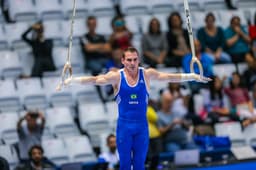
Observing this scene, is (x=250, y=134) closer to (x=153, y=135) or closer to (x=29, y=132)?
(x=153, y=135)

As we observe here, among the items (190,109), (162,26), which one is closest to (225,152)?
(190,109)

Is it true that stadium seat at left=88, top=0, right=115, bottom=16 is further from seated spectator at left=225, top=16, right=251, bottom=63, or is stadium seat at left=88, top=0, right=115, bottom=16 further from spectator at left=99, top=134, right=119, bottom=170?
spectator at left=99, top=134, right=119, bottom=170

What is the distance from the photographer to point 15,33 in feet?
44.5

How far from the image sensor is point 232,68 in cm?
1398

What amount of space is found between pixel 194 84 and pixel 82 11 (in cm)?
248

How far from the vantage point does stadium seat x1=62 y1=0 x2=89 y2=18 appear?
46.8 ft

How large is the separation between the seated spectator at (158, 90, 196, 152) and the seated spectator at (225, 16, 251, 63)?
7.23ft

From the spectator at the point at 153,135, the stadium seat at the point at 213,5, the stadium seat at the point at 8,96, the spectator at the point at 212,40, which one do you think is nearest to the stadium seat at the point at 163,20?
the spectator at the point at 212,40

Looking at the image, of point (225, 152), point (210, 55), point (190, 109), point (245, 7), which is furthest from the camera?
point (245, 7)

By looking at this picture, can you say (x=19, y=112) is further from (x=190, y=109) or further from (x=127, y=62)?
(x=127, y=62)

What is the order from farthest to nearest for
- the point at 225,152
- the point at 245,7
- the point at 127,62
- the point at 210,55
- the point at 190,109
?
the point at 245,7 < the point at 210,55 < the point at 190,109 < the point at 225,152 < the point at 127,62

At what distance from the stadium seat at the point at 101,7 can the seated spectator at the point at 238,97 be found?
2.68 meters

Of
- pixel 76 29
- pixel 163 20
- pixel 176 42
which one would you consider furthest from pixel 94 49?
pixel 163 20

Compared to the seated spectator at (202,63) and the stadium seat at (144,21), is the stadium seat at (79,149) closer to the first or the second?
the seated spectator at (202,63)
